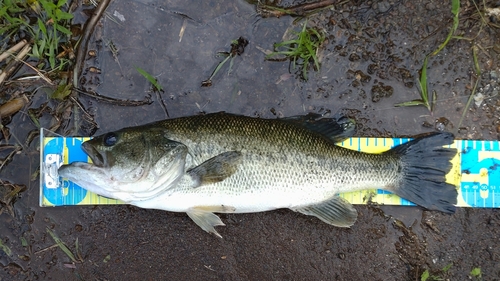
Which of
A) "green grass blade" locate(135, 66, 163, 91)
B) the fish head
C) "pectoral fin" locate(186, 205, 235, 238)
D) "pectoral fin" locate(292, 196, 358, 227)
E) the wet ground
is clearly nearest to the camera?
the fish head

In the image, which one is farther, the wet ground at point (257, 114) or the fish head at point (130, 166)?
the wet ground at point (257, 114)

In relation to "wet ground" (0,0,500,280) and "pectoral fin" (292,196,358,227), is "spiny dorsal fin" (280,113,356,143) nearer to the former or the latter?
"wet ground" (0,0,500,280)

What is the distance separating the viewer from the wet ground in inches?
123

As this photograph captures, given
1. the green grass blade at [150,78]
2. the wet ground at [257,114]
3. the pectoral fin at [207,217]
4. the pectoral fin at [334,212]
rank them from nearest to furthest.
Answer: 1. the pectoral fin at [207,217]
2. the pectoral fin at [334,212]
3. the green grass blade at [150,78]
4. the wet ground at [257,114]

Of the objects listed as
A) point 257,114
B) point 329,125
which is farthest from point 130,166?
point 329,125

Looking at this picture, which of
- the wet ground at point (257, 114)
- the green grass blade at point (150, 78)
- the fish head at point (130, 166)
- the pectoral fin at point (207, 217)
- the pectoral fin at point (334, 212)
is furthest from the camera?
the wet ground at point (257, 114)

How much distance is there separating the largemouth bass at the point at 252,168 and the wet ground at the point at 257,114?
29 centimetres

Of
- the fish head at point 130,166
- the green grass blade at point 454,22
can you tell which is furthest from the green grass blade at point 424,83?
the fish head at point 130,166

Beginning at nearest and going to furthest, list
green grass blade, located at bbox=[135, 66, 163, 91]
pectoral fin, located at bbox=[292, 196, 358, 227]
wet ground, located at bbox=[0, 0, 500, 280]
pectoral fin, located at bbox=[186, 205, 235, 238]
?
pectoral fin, located at bbox=[186, 205, 235, 238] < pectoral fin, located at bbox=[292, 196, 358, 227] < green grass blade, located at bbox=[135, 66, 163, 91] < wet ground, located at bbox=[0, 0, 500, 280]

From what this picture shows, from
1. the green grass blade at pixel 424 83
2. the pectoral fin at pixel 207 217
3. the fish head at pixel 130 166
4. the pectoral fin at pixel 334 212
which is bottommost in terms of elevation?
the pectoral fin at pixel 207 217

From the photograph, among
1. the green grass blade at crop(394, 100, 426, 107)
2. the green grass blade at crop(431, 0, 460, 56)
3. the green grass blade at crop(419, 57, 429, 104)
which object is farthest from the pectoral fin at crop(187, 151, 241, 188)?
the green grass blade at crop(431, 0, 460, 56)

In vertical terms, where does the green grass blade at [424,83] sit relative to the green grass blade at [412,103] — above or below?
above

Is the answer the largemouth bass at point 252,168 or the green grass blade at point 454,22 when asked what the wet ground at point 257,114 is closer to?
the green grass blade at point 454,22

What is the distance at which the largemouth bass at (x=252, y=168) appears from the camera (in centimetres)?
256
